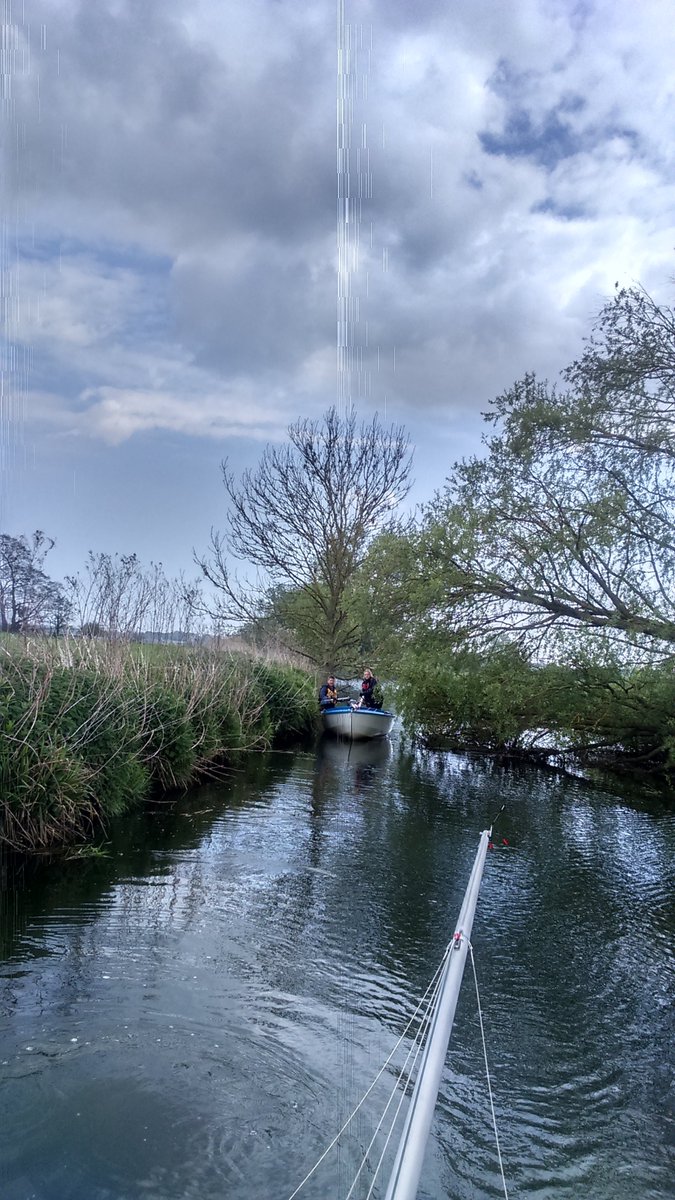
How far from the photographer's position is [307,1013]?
502 cm

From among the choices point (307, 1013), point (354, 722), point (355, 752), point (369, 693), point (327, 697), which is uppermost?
point (369, 693)

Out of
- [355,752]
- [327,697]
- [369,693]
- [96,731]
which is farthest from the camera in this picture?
[327,697]

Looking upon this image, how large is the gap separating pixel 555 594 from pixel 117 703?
24.5 ft

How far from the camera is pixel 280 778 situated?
48.2 ft

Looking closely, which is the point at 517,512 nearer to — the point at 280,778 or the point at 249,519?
the point at 280,778

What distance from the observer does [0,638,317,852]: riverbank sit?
7754 mm

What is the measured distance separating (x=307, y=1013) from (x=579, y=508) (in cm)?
1008

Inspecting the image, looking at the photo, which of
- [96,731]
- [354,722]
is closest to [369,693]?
[354,722]

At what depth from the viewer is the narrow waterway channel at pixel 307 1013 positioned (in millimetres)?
3605

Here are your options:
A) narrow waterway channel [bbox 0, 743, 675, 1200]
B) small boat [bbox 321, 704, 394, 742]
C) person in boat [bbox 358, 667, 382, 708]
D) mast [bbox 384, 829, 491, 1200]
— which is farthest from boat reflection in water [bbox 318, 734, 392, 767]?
mast [bbox 384, 829, 491, 1200]

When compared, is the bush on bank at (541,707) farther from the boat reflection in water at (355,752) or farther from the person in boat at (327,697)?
the person in boat at (327,697)

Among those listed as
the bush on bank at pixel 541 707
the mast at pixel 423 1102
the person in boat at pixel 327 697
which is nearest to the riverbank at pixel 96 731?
the bush on bank at pixel 541 707

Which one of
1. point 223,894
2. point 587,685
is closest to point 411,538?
point 587,685

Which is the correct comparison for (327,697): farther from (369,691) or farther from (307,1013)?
(307,1013)
